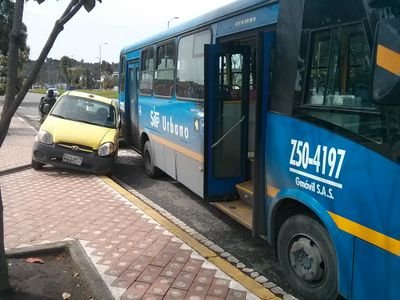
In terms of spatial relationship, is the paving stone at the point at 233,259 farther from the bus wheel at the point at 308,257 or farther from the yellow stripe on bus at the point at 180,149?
the yellow stripe on bus at the point at 180,149

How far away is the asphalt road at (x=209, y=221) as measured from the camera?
493 cm

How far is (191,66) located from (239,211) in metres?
2.36

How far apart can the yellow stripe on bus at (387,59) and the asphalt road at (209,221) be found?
247 cm

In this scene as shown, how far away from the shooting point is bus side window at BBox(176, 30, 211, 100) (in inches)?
249

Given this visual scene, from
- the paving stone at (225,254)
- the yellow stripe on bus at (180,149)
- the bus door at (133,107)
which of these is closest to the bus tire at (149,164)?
the yellow stripe on bus at (180,149)

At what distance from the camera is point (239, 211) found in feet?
18.0

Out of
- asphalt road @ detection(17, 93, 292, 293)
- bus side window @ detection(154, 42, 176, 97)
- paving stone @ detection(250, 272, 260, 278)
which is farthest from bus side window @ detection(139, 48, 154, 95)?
paving stone @ detection(250, 272, 260, 278)

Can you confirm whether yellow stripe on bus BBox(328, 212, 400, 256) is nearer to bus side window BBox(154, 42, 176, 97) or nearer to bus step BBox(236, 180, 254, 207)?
bus step BBox(236, 180, 254, 207)

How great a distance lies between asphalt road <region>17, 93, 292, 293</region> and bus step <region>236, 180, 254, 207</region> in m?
0.49

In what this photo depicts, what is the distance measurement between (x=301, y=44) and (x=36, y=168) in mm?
6553

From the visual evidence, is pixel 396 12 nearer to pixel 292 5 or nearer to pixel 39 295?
pixel 292 5

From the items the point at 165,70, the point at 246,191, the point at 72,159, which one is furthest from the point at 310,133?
the point at 72,159

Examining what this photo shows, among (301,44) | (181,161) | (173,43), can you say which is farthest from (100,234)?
(173,43)

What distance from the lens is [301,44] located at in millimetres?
3945
